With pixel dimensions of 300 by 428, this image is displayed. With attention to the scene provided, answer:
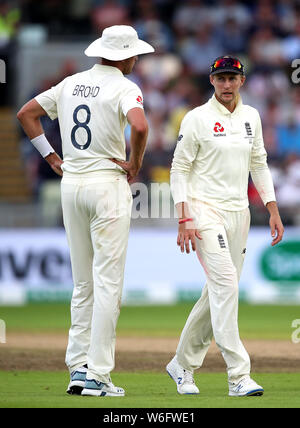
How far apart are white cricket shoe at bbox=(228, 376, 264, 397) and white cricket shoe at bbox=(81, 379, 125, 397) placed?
30.8 inches

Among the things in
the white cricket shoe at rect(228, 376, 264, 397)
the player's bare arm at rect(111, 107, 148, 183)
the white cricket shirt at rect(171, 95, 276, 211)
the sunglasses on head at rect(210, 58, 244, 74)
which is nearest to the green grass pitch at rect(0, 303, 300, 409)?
the white cricket shoe at rect(228, 376, 264, 397)

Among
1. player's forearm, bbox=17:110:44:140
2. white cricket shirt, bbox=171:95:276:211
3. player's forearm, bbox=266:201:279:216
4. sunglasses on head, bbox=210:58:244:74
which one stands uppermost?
sunglasses on head, bbox=210:58:244:74

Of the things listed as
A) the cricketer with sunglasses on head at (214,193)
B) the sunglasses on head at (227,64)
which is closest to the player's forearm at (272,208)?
the cricketer with sunglasses on head at (214,193)

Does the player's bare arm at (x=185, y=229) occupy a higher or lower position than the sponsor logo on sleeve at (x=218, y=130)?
lower

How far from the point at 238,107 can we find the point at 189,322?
A: 1598 millimetres

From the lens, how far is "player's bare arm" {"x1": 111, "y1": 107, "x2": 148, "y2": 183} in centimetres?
681

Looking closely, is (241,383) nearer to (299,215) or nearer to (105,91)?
(105,91)

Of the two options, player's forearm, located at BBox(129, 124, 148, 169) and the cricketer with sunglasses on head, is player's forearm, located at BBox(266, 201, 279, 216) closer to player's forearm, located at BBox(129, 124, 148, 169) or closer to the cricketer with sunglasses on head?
→ the cricketer with sunglasses on head

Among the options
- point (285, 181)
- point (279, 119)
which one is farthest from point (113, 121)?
point (279, 119)

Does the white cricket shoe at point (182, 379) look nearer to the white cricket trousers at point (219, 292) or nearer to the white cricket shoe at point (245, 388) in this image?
the white cricket trousers at point (219, 292)

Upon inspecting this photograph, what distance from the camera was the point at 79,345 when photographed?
23.7ft

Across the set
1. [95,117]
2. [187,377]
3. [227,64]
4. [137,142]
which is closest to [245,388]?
[187,377]

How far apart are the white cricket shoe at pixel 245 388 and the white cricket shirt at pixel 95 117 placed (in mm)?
1667

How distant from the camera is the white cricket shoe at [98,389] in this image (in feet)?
22.9
